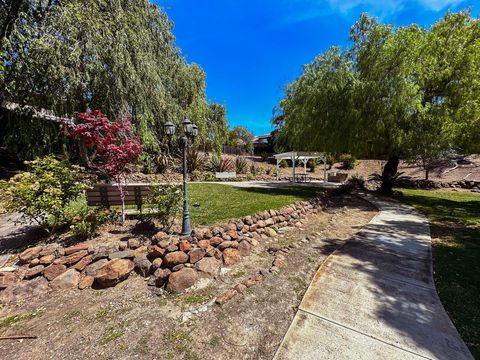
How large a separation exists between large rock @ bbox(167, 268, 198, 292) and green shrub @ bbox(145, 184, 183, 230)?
1.50 m

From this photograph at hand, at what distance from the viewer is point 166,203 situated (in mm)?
4734

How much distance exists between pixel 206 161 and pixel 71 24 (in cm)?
995

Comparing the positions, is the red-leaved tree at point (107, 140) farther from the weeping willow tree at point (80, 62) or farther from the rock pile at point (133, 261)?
the weeping willow tree at point (80, 62)

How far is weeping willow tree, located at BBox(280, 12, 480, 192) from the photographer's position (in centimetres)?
827

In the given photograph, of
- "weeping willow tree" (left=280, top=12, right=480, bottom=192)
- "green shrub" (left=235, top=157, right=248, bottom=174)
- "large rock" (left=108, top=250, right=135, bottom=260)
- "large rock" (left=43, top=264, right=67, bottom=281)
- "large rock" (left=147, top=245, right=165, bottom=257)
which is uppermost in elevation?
"weeping willow tree" (left=280, top=12, right=480, bottom=192)

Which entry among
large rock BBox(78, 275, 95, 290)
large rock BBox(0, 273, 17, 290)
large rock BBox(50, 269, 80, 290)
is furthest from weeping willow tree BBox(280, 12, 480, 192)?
large rock BBox(0, 273, 17, 290)

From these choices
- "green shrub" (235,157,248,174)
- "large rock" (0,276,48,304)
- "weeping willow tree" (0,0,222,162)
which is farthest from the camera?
"green shrub" (235,157,248,174)

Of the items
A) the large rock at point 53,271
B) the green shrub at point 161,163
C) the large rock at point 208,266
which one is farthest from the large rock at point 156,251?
the green shrub at point 161,163

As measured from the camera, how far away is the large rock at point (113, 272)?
3492 mm

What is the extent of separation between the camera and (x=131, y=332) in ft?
8.50

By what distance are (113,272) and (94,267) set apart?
53 cm

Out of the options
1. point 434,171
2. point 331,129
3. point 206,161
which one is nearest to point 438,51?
point 331,129

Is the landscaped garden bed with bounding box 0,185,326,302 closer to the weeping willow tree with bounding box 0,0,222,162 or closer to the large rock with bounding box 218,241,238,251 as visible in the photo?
the large rock with bounding box 218,241,238,251

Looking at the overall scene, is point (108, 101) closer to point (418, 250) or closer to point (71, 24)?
point (71, 24)
